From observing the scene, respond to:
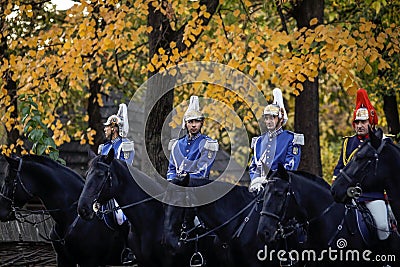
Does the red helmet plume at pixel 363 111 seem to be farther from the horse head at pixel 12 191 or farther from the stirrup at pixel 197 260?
the horse head at pixel 12 191

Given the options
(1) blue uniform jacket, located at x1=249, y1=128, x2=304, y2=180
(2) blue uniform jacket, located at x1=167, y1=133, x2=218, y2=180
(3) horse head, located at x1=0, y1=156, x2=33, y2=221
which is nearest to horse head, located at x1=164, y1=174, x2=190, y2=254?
(2) blue uniform jacket, located at x1=167, y1=133, x2=218, y2=180

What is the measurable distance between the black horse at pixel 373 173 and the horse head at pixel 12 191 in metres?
3.98

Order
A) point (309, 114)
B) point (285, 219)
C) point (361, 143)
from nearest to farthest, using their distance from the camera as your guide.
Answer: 1. point (285, 219)
2. point (361, 143)
3. point (309, 114)

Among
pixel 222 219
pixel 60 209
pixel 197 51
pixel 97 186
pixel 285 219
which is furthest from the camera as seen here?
pixel 197 51

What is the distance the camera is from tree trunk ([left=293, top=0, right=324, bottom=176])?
1514 centimetres

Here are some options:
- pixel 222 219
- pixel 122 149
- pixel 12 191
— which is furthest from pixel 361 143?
pixel 12 191

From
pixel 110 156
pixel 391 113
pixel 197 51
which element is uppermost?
pixel 197 51

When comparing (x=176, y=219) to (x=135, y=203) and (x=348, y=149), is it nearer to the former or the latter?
(x=135, y=203)

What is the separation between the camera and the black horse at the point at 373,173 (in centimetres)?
879

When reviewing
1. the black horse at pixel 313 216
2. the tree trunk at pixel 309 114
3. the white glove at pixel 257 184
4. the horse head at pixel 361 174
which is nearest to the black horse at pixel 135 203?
the white glove at pixel 257 184

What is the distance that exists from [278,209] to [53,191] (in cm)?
335

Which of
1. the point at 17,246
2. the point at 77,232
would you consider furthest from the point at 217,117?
the point at 77,232

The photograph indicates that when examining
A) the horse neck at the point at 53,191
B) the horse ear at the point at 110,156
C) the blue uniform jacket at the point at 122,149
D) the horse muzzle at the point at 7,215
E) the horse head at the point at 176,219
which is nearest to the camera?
the horse head at the point at 176,219

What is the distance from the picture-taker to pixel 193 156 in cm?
1041
